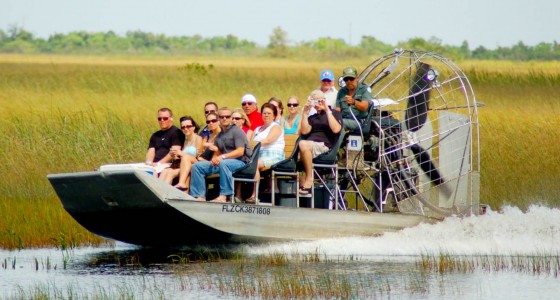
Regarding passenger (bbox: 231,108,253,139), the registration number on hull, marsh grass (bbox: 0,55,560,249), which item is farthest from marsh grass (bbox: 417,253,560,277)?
Answer: marsh grass (bbox: 0,55,560,249)

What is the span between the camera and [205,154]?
55.8ft

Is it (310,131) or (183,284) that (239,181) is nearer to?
(310,131)

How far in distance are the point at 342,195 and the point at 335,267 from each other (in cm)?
238

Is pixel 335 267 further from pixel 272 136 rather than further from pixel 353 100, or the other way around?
pixel 353 100

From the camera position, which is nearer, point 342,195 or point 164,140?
point 164,140

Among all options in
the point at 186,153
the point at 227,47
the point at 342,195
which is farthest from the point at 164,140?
the point at 227,47

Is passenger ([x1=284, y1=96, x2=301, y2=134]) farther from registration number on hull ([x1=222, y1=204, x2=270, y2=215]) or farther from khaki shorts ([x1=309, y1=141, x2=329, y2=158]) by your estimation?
registration number on hull ([x1=222, y1=204, x2=270, y2=215])

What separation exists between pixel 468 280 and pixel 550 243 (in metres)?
3.69

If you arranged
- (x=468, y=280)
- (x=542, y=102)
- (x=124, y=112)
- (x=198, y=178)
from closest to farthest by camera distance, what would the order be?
(x=468, y=280)
(x=198, y=178)
(x=124, y=112)
(x=542, y=102)

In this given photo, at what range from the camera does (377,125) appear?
60.3 ft

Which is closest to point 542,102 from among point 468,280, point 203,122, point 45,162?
point 203,122

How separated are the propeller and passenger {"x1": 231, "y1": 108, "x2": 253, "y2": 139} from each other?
235cm

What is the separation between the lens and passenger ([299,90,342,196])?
679 inches

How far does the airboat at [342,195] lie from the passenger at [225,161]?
0.29 m
